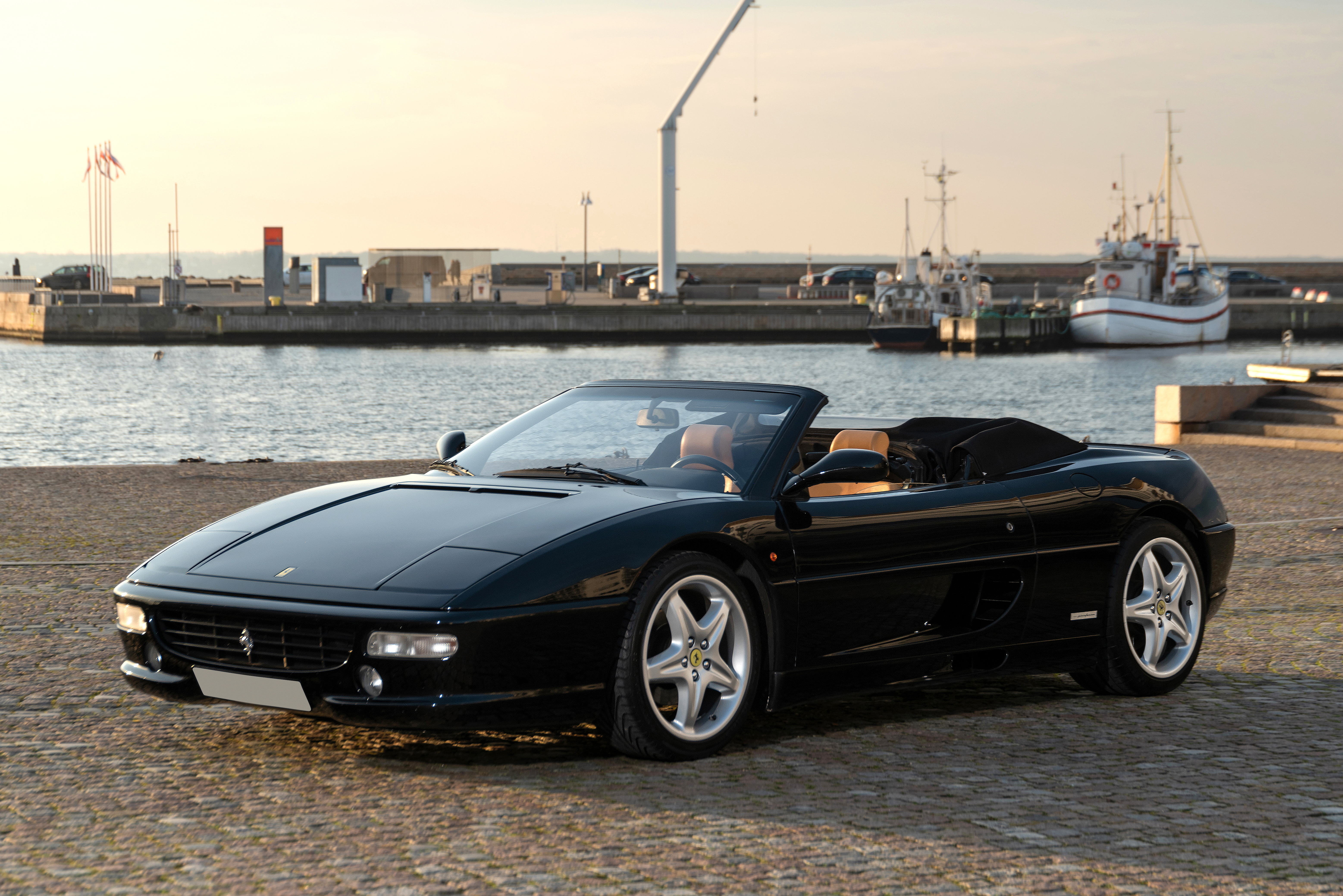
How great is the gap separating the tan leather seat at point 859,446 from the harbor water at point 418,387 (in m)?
18.5

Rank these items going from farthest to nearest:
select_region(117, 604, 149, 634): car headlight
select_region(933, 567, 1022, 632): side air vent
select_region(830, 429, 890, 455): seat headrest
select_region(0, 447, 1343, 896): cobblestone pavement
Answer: select_region(830, 429, 890, 455): seat headrest
select_region(933, 567, 1022, 632): side air vent
select_region(117, 604, 149, 634): car headlight
select_region(0, 447, 1343, 896): cobblestone pavement

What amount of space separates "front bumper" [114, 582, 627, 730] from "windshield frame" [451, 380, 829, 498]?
829 millimetres

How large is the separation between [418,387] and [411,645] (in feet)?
180

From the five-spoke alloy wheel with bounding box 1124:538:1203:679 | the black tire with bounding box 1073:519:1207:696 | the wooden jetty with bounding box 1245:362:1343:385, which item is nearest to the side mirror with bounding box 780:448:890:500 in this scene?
the black tire with bounding box 1073:519:1207:696

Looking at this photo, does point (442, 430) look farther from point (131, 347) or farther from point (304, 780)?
point (131, 347)

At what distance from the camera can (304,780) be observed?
4875 millimetres

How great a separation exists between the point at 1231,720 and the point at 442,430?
122ft

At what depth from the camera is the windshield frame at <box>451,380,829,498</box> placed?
5508 millimetres

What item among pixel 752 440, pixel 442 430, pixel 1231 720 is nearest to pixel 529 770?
pixel 752 440

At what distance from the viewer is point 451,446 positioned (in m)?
6.33

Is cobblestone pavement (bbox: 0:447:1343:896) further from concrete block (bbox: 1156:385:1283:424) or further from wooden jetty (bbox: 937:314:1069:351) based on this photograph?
wooden jetty (bbox: 937:314:1069:351)

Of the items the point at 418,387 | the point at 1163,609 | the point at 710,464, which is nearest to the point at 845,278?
the point at 418,387

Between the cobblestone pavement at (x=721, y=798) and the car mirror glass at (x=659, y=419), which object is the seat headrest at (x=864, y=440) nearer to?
the car mirror glass at (x=659, y=419)

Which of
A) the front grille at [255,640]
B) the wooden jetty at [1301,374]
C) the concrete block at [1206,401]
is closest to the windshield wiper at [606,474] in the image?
the front grille at [255,640]
